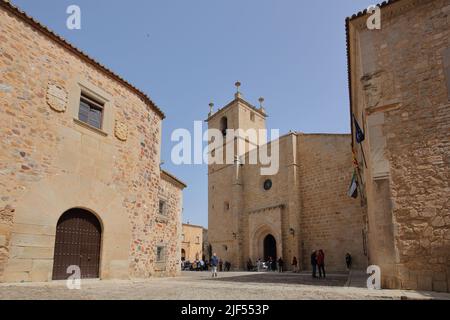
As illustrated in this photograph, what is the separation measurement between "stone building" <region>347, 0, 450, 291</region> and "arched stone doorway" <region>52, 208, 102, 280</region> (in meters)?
7.41

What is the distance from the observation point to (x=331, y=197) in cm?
2025

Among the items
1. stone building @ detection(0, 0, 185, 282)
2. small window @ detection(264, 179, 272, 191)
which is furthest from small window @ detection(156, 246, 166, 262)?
small window @ detection(264, 179, 272, 191)

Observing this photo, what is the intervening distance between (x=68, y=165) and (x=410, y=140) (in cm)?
862

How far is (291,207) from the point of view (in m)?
21.7

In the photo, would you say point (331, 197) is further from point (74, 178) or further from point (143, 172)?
point (74, 178)

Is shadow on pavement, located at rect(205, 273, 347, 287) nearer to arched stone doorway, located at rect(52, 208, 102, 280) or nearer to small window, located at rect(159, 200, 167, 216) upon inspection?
small window, located at rect(159, 200, 167, 216)

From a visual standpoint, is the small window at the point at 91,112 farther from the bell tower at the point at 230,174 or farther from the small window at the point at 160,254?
the bell tower at the point at 230,174

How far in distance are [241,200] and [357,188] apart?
437 inches

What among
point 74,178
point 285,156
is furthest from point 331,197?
point 74,178

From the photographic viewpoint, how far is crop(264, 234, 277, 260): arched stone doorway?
23688 mm

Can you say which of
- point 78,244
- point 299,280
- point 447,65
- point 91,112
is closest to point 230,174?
point 299,280
